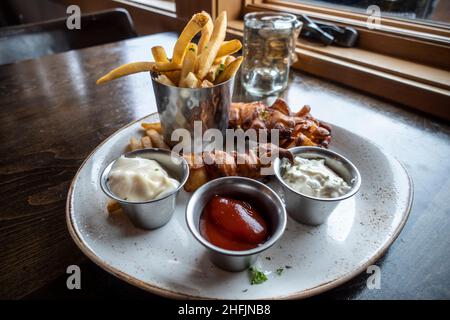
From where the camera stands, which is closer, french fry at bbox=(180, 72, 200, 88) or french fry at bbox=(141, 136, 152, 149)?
french fry at bbox=(180, 72, 200, 88)

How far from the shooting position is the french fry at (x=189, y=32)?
4.59 ft

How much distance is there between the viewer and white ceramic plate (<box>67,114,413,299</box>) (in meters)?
0.97

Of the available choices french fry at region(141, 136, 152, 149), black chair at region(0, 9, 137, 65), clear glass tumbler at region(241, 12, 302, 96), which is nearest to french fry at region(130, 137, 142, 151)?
french fry at region(141, 136, 152, 149)

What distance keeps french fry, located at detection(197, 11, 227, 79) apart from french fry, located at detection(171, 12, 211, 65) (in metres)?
0.09

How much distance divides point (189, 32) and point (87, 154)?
2.63 feet

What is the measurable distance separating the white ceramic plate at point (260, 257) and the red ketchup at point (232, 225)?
87 mm

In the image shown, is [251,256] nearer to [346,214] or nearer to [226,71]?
[346,214]

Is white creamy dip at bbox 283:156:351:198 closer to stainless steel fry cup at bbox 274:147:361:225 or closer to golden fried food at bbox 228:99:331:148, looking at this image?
stainless steel fry cup at bbox 274:147:361:225

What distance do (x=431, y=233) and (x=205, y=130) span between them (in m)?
1.04

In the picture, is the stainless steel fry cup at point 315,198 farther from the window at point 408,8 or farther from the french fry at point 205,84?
the window at point 408,8

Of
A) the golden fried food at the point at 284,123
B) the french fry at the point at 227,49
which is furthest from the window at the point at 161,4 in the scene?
the golden fried food at the point at 284,123
